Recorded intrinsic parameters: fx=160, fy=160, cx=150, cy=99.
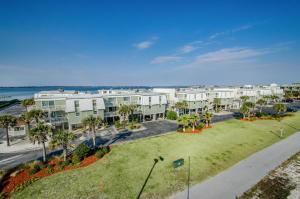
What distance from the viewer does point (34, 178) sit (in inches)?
767

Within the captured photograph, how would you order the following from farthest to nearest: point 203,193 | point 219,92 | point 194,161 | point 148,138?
point 219,92 → point 148,138 → point 194,161 → point 203,193

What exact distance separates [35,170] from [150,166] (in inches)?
585

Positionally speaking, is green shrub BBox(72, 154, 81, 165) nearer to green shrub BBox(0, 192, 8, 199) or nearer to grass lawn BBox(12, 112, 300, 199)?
grass lawn BBox(12, 112, 300, 199)

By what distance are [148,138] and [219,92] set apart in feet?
149

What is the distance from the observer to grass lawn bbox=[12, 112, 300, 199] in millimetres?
17047

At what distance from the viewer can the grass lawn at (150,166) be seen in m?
17.0

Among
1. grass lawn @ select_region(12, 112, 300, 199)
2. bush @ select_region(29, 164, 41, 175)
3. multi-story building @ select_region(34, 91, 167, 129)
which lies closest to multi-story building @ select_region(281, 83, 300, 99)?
grass lawn @ select_region(12, 112, 300, 199)

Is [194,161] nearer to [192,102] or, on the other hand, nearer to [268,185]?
[268,185]

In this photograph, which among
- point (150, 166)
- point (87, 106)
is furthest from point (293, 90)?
point (87, 106)

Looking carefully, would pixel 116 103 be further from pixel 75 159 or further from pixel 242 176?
pixel 242 176

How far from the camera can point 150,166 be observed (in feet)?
72.3

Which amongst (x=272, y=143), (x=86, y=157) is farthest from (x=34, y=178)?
(x=272, y=143)

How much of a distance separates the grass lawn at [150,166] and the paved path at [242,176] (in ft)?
3.41

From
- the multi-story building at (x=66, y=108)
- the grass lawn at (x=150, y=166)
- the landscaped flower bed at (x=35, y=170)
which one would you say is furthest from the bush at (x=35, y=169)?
the multi-story building at (x=66, y=108)
